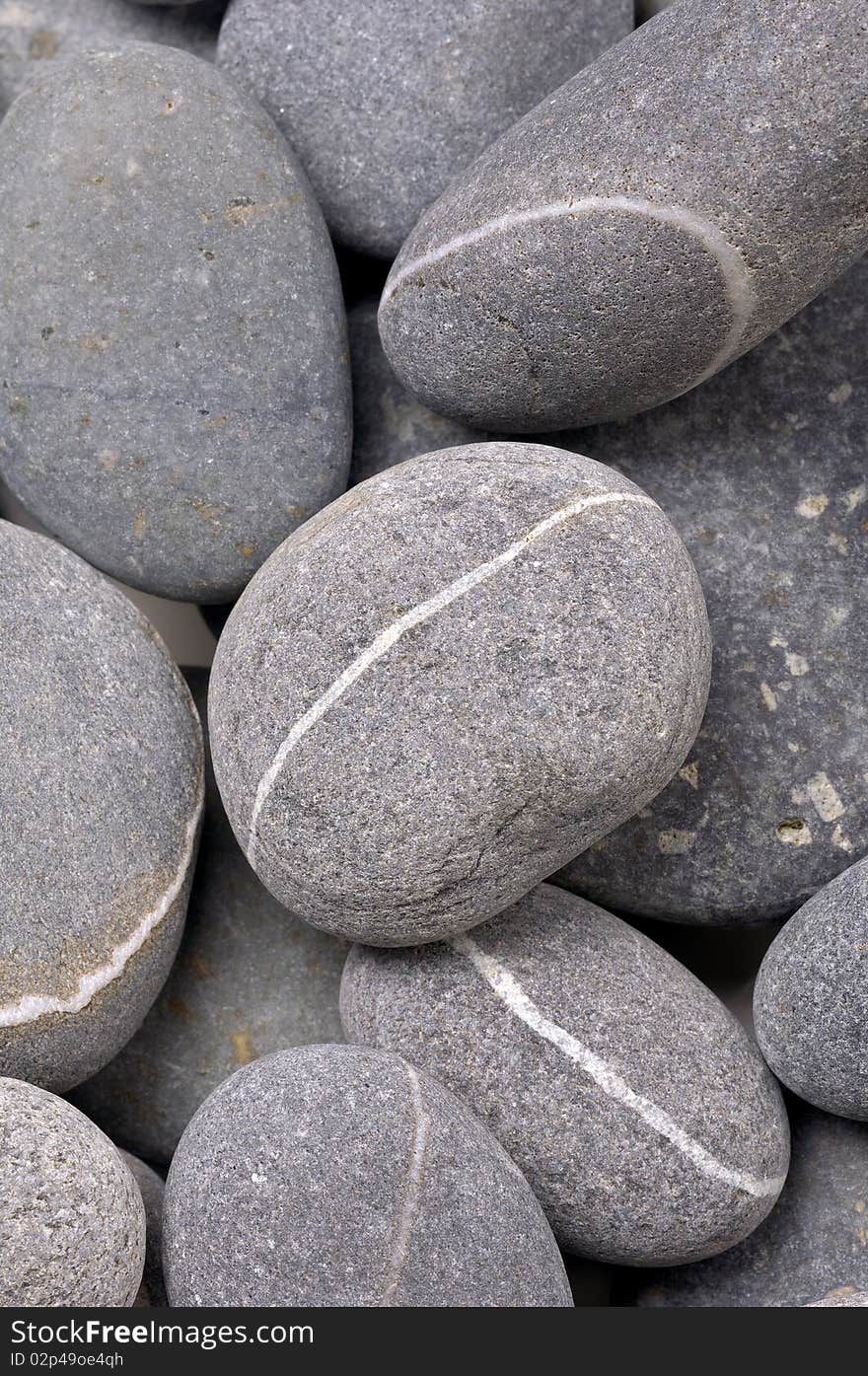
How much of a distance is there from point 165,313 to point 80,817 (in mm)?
508

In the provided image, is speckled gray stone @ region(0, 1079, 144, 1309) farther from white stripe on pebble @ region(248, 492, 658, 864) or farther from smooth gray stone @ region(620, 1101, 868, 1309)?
smooth gray stone @ region(620, 1101, 868, 1309)

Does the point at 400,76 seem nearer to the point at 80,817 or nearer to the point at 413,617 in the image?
the point at 413,617

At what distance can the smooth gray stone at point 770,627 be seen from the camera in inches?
48.6

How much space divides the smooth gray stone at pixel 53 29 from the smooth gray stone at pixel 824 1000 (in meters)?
1.18

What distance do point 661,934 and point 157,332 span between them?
2.88 feet

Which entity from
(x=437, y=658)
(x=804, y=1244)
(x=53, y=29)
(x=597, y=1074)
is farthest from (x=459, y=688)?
(x=53, y=29)

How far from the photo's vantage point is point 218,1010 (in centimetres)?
130

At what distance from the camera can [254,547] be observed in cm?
126

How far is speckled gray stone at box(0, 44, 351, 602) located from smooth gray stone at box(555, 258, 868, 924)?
38 cm

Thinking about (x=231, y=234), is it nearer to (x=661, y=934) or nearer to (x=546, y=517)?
(x=546, y=517)

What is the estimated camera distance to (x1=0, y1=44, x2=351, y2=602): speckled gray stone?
1.22 metres

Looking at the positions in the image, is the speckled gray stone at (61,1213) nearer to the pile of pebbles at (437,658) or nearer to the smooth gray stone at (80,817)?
the pile of pebbles at (437,658)

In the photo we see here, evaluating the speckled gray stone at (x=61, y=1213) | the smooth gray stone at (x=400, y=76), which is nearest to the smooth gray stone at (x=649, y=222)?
the smooth gray stone at (x=400, y=76)

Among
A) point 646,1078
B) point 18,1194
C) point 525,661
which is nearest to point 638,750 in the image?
point 525,661
